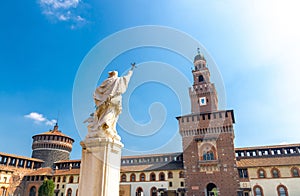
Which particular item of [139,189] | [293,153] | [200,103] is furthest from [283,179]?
[139,189]

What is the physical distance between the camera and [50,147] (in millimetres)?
56750

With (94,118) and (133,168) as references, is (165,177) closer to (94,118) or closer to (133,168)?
(133,168)

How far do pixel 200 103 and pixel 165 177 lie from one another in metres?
15.8

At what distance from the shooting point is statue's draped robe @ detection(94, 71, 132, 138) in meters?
6.53

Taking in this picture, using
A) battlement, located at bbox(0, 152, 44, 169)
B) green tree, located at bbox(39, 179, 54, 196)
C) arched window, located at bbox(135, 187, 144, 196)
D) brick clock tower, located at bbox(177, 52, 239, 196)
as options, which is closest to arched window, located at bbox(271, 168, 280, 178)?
brick clock tower, located at bbox(177, 52, 239, 196)

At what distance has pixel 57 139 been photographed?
58.3 m

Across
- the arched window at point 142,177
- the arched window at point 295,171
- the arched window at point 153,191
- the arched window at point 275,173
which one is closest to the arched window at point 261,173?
the arched window at point 275,173

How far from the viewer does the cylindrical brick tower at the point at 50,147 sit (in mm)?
56188

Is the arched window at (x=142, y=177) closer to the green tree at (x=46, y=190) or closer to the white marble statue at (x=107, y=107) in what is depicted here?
the green tree at (x=46, y=190)

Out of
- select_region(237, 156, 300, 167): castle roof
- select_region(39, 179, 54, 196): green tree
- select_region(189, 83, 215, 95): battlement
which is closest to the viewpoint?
select_region(237, 156, 300, 167): castle roof

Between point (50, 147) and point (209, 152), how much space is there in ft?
130

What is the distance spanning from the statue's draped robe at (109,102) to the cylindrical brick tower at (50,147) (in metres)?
56.2

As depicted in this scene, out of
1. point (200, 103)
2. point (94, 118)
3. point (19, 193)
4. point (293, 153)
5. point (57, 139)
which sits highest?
point (200, 103)

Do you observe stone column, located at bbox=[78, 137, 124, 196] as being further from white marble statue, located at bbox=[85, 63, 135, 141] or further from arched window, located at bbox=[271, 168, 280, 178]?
arched window, located at bbox=[271, 168, 280, 178]
